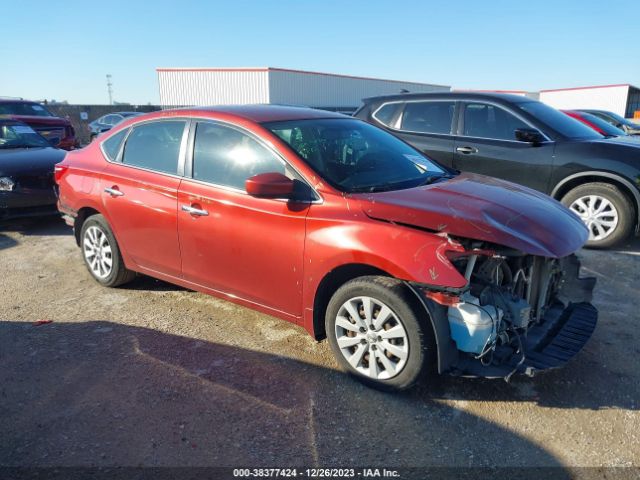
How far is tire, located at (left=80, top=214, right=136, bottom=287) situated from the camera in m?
4.77

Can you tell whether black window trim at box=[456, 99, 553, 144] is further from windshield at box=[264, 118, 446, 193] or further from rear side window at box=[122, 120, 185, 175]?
rear side window at box=[122, 120, 185, 175]

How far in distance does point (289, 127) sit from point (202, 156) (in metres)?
0.74

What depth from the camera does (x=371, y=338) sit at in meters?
3.11

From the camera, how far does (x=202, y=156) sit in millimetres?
3941

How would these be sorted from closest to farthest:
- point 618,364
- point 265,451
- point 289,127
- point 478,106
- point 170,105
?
1. point 265,451
2. point 618,364
3. point 289,127
4. point 478,106
5. point 170,105

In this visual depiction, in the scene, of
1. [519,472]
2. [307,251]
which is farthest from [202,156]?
[519,472]

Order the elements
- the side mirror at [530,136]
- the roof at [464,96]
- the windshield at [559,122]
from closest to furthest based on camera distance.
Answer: the side mirror at [530,136] → the windshield at [559,122] → the roof at [464,96]

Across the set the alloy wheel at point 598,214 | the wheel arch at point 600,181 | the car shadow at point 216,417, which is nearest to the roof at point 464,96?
the wheel arch at point 600,181

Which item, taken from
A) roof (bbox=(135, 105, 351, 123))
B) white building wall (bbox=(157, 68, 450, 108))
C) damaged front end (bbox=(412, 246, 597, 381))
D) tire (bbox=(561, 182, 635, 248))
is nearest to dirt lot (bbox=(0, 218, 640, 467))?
damaged front end (bbox=(412, 246, 597, 381))

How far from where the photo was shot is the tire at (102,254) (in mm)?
4766

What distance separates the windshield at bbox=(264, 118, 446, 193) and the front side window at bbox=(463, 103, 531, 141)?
2.65 metres

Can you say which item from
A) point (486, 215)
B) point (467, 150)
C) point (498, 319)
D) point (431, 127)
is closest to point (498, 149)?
point (467, 150)

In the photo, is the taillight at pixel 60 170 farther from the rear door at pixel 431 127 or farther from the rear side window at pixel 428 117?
the rear side window at pixel 428 117

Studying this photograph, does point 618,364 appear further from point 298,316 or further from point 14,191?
point 14,191
